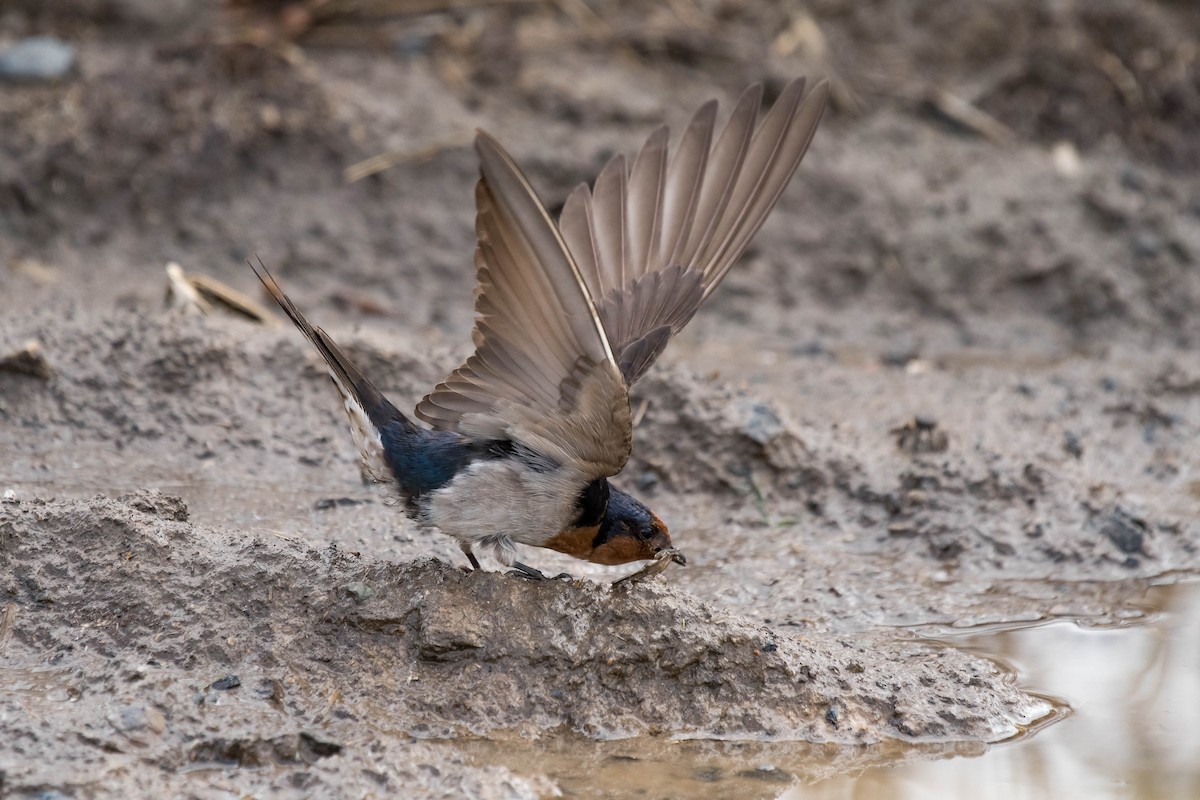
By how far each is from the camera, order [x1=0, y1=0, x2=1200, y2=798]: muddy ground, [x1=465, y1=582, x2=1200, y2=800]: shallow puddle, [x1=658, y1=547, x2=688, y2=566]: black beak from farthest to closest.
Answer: [x1=658, y1=547, x2=688, y2=566]: black beak → [x1=0, y1=0, x2=1200, y2=798]: muddy ground → [x1=465, y1=582, x2=1200, y2=800]: shallow puddle

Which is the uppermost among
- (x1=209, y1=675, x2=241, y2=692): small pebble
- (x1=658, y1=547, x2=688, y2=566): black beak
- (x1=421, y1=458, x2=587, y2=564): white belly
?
(x1=421, y1=458, x2=587, y2=564): white belly

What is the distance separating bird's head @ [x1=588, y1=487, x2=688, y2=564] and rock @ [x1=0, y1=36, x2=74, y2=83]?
→ 4.01m

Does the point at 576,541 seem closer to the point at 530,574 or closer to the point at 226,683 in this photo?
the point at 530,574

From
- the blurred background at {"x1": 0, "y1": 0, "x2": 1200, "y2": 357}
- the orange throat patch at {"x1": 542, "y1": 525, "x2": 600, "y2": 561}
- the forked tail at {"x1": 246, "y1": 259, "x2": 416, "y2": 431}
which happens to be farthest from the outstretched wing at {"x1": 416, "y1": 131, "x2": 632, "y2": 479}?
the blurred background at {"x1": 0, "y1": 0, "x2": 1200, "y2": 357}

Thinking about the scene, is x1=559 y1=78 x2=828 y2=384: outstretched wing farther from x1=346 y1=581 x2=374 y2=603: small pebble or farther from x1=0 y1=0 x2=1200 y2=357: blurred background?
x1=0 y1=0 x2=1200 y2=357: blurred background

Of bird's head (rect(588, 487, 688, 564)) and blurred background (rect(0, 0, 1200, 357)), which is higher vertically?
blurred background (rect(0, 0, 1200, 357))

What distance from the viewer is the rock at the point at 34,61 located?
6.18m

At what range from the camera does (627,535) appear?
3639 millimetres

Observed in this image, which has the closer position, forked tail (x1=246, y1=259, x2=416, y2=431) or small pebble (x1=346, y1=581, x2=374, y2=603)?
small pebble (x1=346, y1=581, x2=374, y2=603)

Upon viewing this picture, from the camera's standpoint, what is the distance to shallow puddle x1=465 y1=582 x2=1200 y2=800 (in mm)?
3162

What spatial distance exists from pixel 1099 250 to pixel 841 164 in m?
1.30

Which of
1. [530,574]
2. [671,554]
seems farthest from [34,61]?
[671,554]

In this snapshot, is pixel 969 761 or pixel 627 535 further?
pixel 627 535

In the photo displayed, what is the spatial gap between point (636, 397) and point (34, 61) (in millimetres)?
3416
